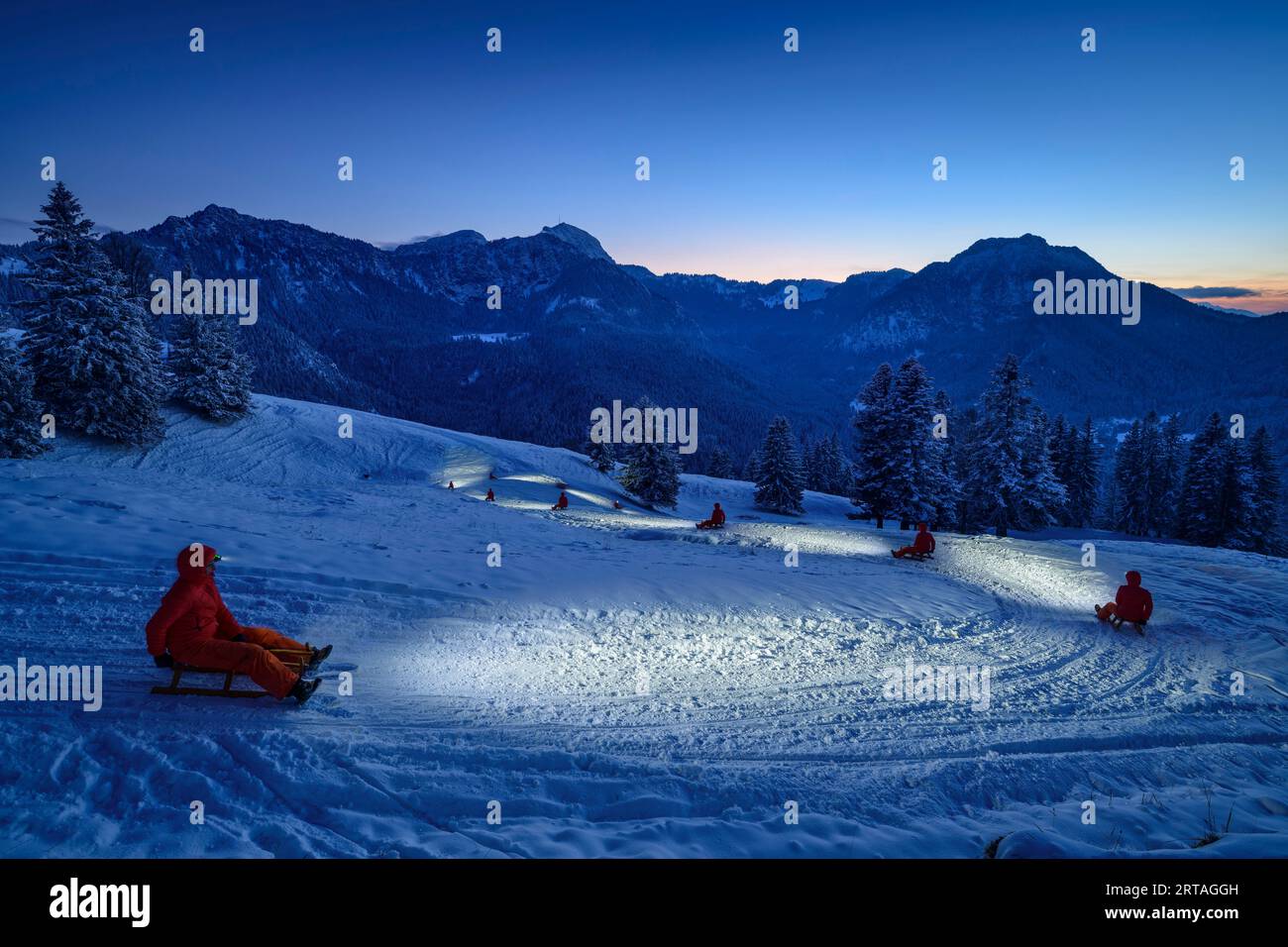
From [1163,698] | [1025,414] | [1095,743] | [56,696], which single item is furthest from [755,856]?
[1025,414]

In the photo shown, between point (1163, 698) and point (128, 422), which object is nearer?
point (1163, 698)

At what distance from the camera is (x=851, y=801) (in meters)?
4.78

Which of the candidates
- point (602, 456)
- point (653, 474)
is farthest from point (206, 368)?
point (602, 456)

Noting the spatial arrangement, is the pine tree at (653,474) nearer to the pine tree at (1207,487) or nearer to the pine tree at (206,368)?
the pine tree at (206,368)

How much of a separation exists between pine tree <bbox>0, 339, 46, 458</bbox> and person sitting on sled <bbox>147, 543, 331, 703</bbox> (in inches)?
1070

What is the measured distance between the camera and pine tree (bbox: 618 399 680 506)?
141ft

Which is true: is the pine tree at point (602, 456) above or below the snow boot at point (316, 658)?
above

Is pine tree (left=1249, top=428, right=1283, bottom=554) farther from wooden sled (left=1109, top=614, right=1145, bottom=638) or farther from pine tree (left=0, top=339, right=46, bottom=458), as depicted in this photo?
pine tree (left=0, top=339, right=46, bottom=458)

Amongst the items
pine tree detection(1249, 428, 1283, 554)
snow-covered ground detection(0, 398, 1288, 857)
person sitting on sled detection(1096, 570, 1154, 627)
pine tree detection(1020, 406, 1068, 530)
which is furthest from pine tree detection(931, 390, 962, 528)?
person sitting on sled detection(1096, 570, 1154, 627)

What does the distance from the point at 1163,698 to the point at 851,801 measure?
6072 mm

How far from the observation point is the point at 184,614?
5.50 metres

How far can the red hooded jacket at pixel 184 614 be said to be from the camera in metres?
5.40

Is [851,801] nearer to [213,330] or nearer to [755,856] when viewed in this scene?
[755,856]
